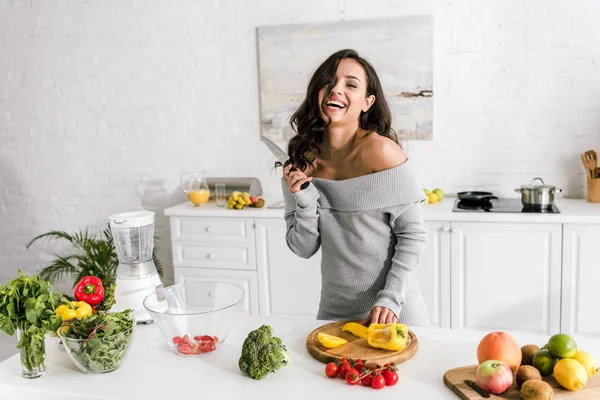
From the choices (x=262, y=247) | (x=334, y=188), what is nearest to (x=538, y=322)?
(x=262, y=247)

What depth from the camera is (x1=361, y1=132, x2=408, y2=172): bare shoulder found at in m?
2.28

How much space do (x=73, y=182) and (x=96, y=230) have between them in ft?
1.32

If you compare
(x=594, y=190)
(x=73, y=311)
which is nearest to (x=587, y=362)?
(x=73, y=311)

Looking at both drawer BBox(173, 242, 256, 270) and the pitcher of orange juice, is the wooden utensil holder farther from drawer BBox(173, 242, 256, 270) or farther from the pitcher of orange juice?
the pitcher of orange juice

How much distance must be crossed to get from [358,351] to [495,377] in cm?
42

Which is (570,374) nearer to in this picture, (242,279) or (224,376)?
(224,376)

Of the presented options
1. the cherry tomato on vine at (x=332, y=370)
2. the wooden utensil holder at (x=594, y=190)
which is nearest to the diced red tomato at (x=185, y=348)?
the cherry tomato on vine at (x=332, y=370)

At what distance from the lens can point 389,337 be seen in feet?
6.18

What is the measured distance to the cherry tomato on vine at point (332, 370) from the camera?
1.78 m

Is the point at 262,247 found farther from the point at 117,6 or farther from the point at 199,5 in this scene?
the point at 117,6

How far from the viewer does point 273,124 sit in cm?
457

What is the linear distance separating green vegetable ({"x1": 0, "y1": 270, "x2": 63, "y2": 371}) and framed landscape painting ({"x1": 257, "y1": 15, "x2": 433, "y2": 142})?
9.27 feet

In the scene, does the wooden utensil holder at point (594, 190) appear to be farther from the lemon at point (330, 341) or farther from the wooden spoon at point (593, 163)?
the lemon at point (330, 341)

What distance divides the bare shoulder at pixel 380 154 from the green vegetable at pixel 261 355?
2.43 ft
